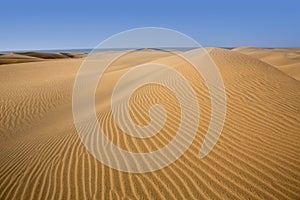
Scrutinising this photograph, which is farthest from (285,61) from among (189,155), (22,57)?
(22,57)

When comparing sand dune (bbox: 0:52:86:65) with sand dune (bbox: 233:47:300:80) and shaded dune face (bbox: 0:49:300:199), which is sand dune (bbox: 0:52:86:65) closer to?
shaded dune face (bbox: 0:49:300:199)

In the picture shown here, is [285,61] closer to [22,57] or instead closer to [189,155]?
[189,155]

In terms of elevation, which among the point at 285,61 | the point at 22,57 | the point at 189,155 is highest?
the point at 22,57

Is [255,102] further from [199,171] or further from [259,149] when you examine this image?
[199,171]

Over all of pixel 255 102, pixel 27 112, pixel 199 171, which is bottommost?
pixel 27 112

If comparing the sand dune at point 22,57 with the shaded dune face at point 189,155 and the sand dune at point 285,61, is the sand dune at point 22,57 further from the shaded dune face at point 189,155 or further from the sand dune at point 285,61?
the sand dune at point 285,61

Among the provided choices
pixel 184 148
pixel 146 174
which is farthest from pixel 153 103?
pixel 146 174

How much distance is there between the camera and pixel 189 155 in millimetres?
4145

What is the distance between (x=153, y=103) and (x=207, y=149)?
110 inches

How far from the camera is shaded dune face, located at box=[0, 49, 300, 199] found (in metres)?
3.35

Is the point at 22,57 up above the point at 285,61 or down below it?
above

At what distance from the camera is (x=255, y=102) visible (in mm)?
5660

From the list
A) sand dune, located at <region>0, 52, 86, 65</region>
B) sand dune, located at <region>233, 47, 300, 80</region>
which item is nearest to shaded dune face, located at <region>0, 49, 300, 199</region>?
sand dune, located at <region>233, 47, 300, 80</region>

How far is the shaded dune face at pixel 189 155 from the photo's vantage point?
335 centimetres
